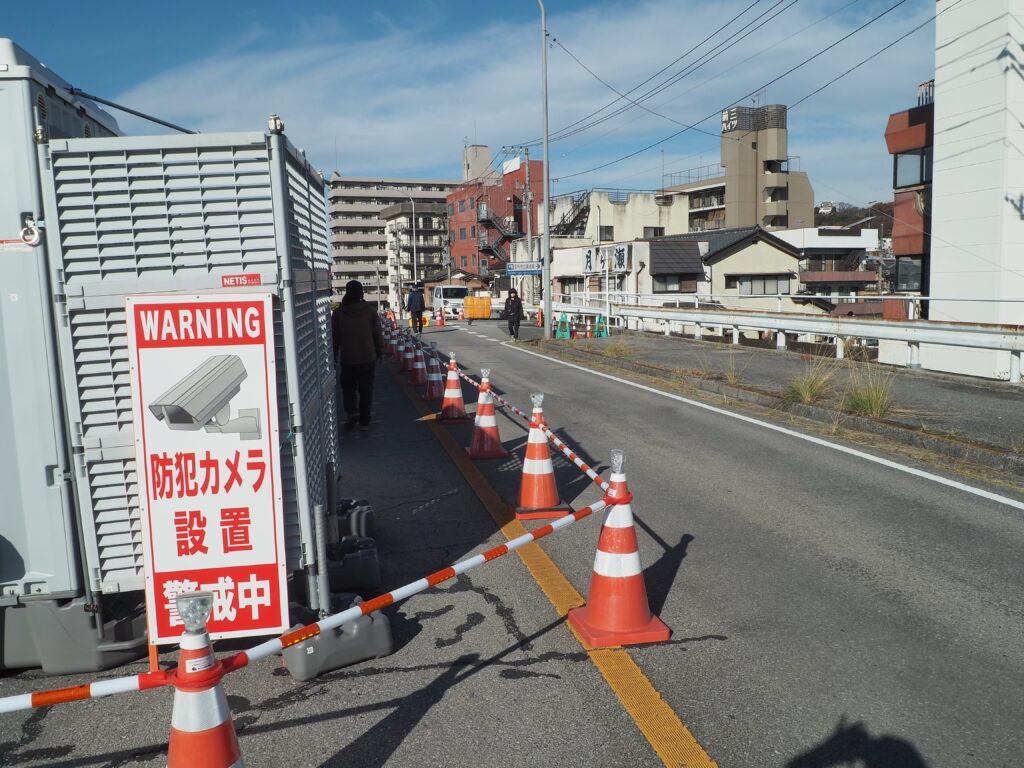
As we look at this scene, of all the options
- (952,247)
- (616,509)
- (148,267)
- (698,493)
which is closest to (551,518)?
(698,493)

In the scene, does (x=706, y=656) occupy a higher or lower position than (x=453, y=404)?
lower

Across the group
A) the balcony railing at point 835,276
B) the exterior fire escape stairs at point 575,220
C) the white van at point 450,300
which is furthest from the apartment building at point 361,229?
the balcony railing at point 835,276

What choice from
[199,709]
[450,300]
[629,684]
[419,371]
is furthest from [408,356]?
[450,300]

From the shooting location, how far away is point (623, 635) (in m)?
4.42

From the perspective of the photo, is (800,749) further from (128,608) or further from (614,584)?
(128,608)

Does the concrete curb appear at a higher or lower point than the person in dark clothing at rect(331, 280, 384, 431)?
lower

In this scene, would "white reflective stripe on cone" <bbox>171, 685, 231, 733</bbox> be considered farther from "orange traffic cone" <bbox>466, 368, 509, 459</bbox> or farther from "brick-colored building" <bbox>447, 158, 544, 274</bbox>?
"brick-colored building" <bbox>447, 158, 544, 274</bbox>

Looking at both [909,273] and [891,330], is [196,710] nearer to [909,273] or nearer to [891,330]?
[891,330]

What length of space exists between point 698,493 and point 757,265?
47.9m

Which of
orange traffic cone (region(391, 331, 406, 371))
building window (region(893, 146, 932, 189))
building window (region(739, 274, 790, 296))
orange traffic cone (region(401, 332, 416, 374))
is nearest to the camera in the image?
orange traffic cone (region(401, 332, 416, 374))

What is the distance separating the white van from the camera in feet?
166

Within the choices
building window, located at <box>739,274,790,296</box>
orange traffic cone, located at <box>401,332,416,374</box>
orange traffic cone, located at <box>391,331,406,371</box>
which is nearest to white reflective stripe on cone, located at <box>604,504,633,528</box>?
orange traffic cone, located at <box>401,332,416,374</box>

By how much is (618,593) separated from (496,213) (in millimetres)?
77116

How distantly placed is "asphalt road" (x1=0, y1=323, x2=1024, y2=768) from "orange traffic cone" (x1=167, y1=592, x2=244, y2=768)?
661mm
